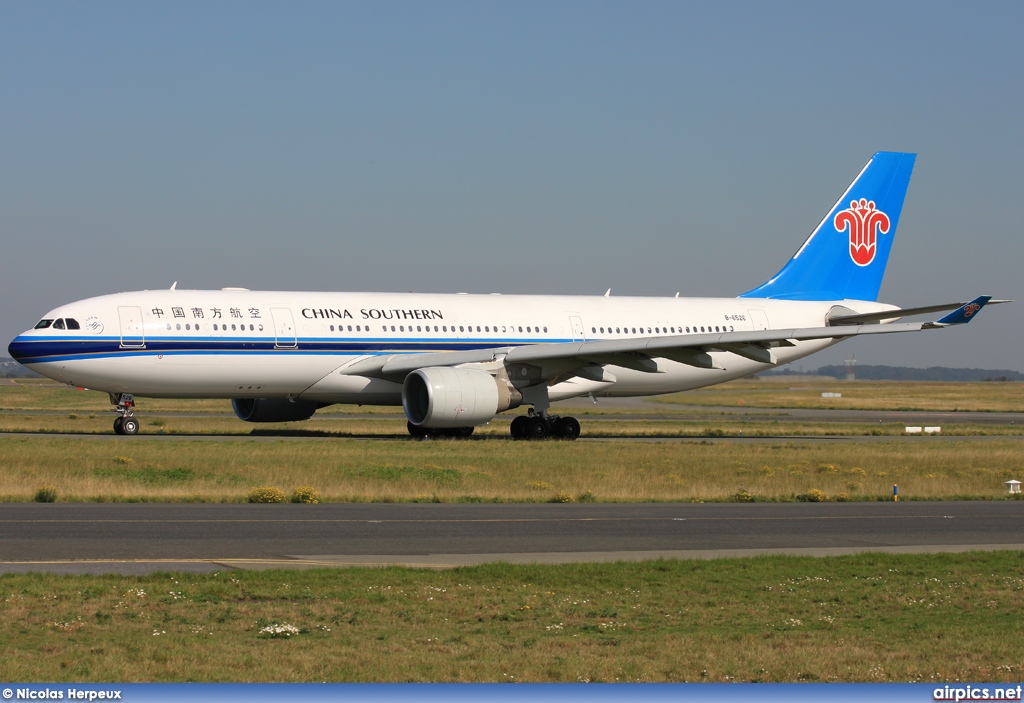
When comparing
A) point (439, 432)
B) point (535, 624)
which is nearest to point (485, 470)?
point (439, 432)

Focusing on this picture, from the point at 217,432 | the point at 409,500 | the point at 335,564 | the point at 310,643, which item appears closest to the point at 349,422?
the point at 217,432

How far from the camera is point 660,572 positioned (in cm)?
1373

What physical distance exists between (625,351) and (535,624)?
24.8 m

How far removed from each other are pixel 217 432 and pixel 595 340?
11915 mm

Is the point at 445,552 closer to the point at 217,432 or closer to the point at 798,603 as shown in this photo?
the point at 798,603

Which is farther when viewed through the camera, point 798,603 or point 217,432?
point 217,432

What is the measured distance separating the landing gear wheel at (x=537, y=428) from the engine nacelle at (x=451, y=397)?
222 centimetres

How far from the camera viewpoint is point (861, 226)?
4594 cm

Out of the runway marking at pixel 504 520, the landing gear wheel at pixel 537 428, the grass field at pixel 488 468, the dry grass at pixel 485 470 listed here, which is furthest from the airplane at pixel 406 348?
the runway marking at pixel 504 520

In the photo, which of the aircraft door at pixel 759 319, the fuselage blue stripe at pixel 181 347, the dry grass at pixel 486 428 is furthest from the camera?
the aircraft door at pixel 759 319

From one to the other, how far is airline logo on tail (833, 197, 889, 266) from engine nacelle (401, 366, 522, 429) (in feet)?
56.6

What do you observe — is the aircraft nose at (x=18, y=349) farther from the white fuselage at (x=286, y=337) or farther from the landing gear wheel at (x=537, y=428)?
the landing gear wheel at (x=537, y=428)

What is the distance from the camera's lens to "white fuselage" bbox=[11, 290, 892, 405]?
33.2 meters

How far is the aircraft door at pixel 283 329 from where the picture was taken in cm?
3431
